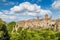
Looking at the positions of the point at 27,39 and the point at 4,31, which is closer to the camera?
the point at 4,31

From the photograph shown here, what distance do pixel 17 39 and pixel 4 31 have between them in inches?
967

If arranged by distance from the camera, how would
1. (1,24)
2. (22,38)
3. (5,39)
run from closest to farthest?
1. (5,39)
2. (1,24)
3. (22,38)

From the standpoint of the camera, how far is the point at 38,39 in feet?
250

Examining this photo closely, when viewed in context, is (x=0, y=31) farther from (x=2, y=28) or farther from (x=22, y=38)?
(x=22, y=38)

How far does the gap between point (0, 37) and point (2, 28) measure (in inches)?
74.1

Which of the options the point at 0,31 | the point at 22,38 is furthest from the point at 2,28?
the point at 22,38

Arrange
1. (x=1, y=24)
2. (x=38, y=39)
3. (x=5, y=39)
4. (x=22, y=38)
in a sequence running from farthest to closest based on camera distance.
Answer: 1. (x=38, y=39)
2. (x=22, y=38)
3. (x=1, y=24)
4. (x=5, y=39)

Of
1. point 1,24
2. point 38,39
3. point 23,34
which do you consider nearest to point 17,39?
point 23,34

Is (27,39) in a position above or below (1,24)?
below

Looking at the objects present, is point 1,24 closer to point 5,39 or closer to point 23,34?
point 5,39

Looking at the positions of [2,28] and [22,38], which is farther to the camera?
[22,38]

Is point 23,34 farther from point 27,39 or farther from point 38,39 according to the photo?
point 38,39

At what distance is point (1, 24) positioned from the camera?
4081 centimetres

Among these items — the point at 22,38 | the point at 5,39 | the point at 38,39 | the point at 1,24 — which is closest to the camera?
the point at 5,39
